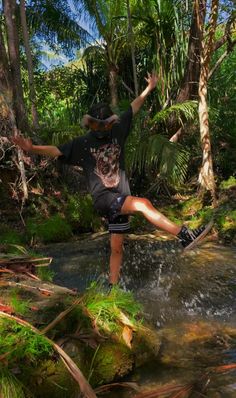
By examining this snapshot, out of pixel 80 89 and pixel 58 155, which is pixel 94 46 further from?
pixel 58 155

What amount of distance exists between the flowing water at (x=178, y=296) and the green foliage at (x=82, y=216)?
2.48 feet

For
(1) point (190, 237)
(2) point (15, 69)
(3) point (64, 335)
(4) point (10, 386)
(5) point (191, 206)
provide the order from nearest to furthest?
(4) point (10, 386), (3) point (64, 335), (1) point (190, 237), (5) point (191, 206), (2) point (15, 69)

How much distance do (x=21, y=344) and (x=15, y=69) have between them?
8.04 metres

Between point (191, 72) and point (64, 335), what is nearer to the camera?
point (64, 335)

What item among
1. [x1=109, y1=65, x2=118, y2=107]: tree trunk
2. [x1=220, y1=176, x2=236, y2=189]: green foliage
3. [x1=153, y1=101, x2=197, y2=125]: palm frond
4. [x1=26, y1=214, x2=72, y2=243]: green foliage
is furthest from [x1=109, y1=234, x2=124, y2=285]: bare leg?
[x1=109, y1=65, x2=118, y2=107]: tree trunk

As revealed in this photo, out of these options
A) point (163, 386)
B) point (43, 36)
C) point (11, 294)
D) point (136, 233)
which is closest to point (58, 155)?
point (11, 294)

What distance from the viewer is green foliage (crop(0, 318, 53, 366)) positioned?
108 inches

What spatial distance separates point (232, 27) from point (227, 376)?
772 centimetres

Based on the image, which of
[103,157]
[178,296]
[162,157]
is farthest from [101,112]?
[162,157]

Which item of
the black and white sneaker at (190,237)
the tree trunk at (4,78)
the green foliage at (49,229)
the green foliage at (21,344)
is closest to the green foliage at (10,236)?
the green foliage at (49,229)

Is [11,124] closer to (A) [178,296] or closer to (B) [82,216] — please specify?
(B) [82,216]

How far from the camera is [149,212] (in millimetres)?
4230

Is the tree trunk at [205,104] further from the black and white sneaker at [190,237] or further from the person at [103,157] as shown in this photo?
the black and white sneaker at [190,237]

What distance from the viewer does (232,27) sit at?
9211mm
